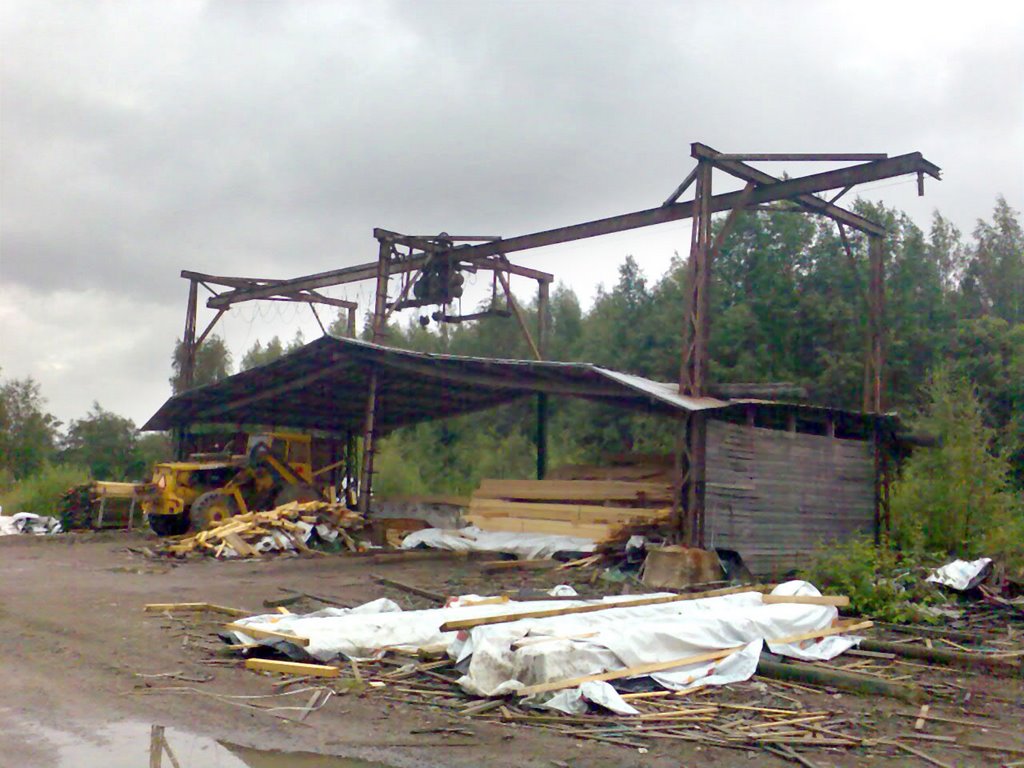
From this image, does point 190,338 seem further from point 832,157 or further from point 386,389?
point 832,157

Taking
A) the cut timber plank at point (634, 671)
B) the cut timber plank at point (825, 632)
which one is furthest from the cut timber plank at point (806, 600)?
the cut timber plank at point (634, 671)

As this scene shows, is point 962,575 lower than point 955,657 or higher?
higher

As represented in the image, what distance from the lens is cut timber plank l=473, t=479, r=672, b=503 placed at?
60.4 ft

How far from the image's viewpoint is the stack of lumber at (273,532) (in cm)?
1834

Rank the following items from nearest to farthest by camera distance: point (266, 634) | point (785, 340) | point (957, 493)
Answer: point (266, 634), point (957, 493), point (785, 340)

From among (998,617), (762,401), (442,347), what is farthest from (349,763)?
(442,347)

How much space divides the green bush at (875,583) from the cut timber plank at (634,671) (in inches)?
163

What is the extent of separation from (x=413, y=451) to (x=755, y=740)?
137 ft

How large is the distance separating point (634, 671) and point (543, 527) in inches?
470

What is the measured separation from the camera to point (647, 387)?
1565 cm

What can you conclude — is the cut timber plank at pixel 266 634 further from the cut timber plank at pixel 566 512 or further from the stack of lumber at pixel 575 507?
the cut timber plank at pixel 566 512

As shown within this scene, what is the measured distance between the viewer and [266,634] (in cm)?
844

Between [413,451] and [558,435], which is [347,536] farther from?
[413,451]

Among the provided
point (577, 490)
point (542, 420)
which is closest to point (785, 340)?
point (542, 420)
